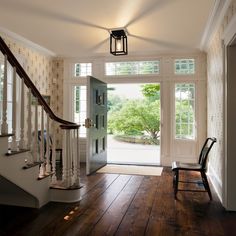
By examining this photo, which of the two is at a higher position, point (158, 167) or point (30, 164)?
point (30, 164)

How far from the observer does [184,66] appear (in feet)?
18.8

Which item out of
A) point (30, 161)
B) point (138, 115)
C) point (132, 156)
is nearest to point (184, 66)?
point (132, 156)

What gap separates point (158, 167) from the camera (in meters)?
5.57

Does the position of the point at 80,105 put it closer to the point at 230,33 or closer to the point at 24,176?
the point at 24,176

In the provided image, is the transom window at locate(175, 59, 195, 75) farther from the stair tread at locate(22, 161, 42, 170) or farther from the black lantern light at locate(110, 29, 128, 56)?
the stair tread at locate(22, 161, 42, 170)

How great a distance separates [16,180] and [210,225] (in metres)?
2.14

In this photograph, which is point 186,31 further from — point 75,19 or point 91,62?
point 91,62

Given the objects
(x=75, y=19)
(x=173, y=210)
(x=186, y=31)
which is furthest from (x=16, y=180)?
(x=186, y=31)

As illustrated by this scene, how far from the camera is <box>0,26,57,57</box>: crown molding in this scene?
14.3 feet

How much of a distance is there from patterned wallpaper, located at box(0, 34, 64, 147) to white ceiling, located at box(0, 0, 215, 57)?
343 mm

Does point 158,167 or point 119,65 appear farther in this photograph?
point 119,65

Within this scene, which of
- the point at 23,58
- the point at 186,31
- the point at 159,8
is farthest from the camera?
the point at 23,58

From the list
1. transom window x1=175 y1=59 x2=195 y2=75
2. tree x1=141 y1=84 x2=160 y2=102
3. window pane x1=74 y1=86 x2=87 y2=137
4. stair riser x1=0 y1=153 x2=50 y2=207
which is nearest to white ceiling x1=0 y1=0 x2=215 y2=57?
transom window x1=175 y1=59 x2=195 y2=75

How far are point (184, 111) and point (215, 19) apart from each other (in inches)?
94.2
